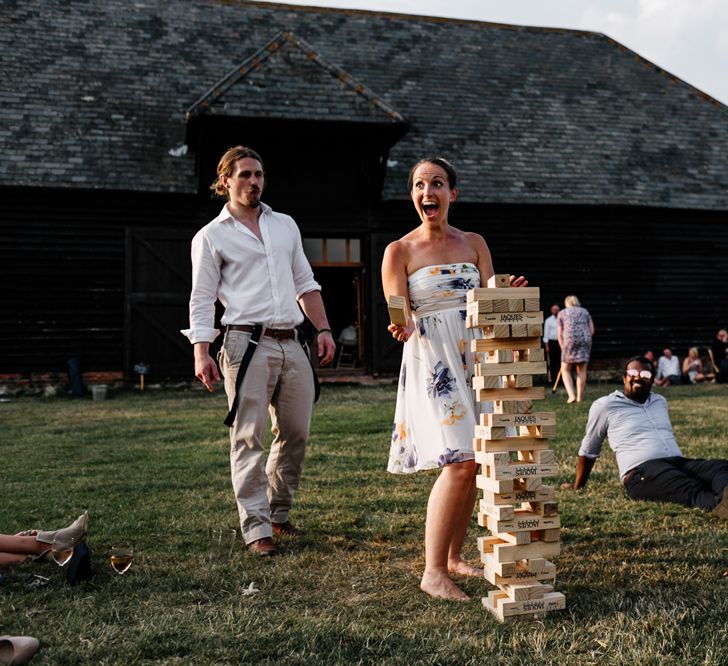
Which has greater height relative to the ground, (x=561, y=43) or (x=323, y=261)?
(x=561, y=43)

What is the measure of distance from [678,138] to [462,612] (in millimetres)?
16322

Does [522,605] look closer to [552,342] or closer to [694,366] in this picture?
[552,342]

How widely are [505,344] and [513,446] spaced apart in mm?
403

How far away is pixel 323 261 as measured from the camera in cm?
1502

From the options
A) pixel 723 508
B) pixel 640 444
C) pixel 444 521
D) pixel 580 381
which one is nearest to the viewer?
pixel 444 521

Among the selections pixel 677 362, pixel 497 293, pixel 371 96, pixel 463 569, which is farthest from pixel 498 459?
pixel 677 362

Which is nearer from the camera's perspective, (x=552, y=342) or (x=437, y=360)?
(x=437, y=360)

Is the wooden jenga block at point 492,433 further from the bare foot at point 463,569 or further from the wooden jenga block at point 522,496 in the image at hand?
the bare foot at point 463,569

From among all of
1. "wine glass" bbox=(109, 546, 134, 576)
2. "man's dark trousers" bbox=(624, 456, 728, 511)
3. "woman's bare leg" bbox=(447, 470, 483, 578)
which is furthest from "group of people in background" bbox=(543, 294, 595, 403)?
"wine glass" bbox=(109, 546, 134, 576)

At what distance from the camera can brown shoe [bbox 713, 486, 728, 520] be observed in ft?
14.1

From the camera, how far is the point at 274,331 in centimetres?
408

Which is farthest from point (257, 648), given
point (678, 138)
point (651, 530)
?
point (678, 138)

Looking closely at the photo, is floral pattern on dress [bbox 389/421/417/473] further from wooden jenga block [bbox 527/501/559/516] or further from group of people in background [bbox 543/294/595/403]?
group of people in background [bbox 543/294/595/403]

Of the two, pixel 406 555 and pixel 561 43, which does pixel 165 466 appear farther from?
pixel 561 43
